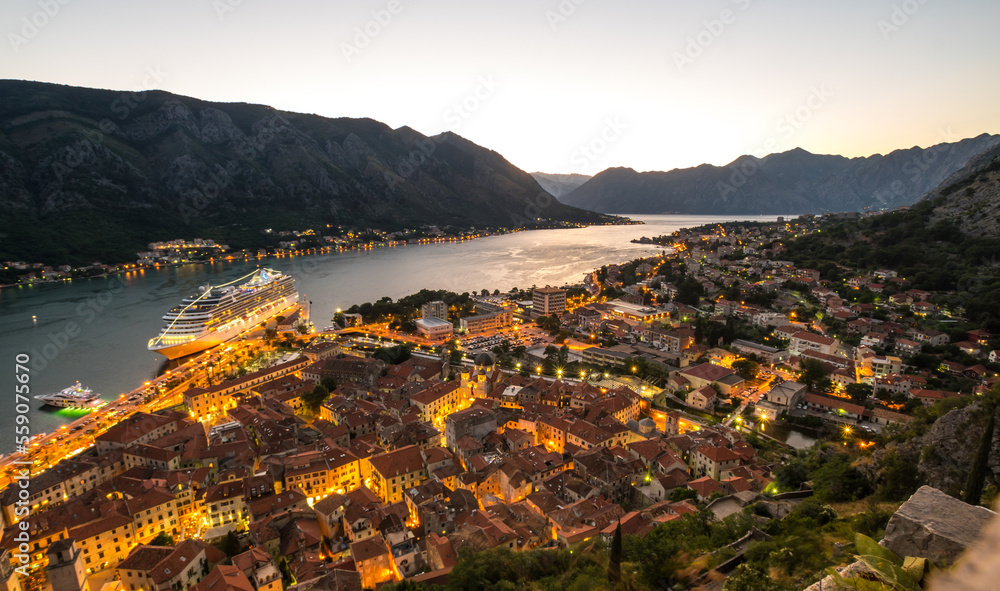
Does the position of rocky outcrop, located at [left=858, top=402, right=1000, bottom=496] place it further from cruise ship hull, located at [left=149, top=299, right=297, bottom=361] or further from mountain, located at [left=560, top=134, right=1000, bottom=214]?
mountain, located at [left=560, top=134, right=1000, bottom=214]

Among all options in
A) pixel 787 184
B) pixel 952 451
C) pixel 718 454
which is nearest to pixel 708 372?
pixel 718 454

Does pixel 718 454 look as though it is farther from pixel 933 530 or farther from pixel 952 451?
pixel 933 530

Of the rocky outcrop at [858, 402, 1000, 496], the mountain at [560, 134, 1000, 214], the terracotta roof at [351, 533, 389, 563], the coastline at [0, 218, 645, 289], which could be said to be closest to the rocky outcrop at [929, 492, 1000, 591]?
the rocky outcrop at [858, 402, 1000, 496]

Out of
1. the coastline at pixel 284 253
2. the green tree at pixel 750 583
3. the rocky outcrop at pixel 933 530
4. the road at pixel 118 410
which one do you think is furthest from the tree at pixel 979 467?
the coastline at pixel 284 253

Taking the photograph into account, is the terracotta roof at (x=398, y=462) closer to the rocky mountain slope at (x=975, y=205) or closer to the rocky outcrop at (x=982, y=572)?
the rocky outcrop at (x=982, y=572)

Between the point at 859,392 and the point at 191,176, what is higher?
the point at 191,176

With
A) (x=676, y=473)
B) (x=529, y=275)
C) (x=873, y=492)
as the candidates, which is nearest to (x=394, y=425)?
(x=676, y=473)

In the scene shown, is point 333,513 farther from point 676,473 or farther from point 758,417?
point 758,417
